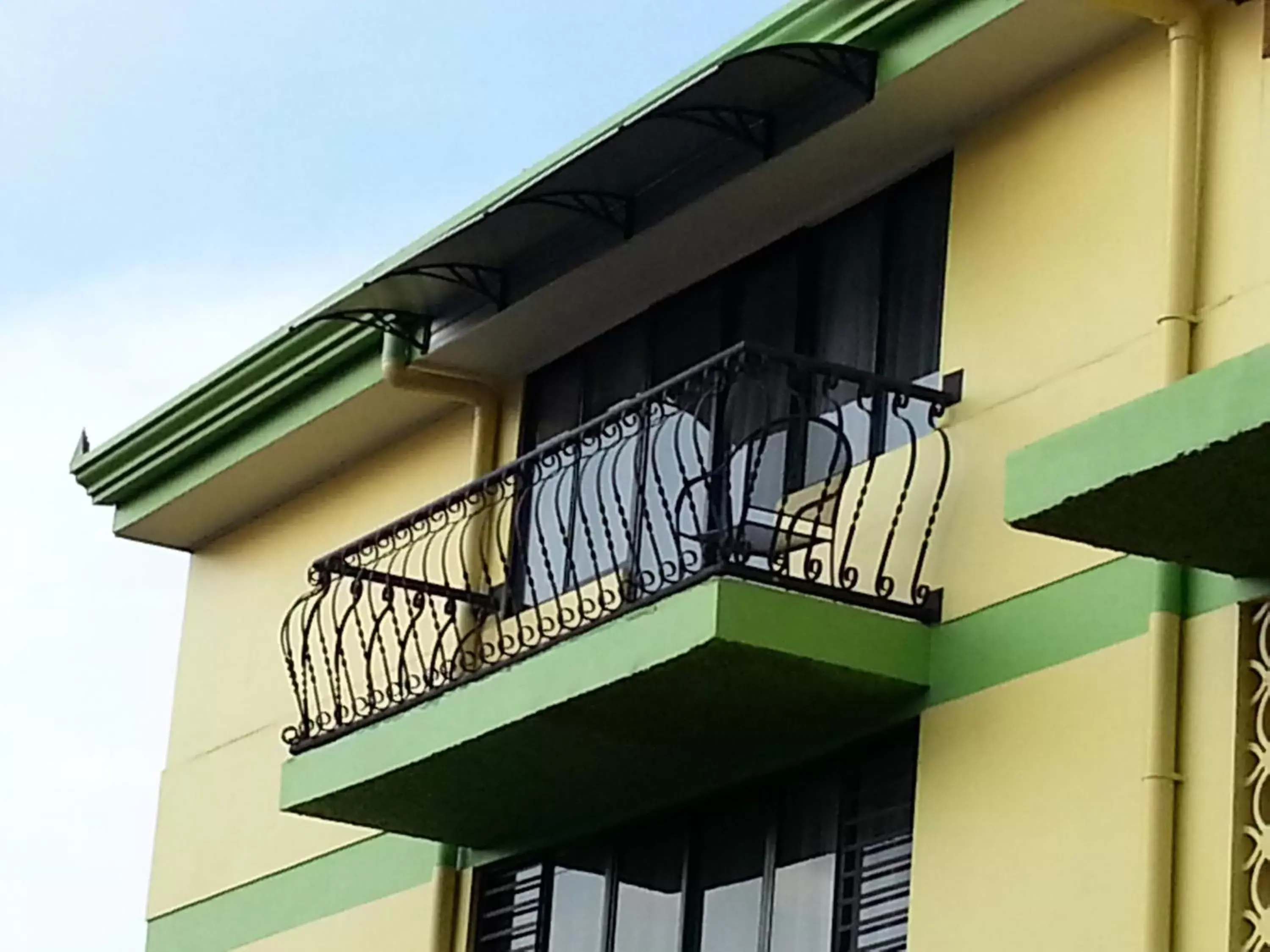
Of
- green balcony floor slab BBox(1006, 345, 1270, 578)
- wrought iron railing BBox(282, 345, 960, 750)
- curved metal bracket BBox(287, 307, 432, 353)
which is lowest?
green balcony floor slab BBox(1006, 345, 1270, 578)

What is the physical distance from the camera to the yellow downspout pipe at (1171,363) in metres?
11.0

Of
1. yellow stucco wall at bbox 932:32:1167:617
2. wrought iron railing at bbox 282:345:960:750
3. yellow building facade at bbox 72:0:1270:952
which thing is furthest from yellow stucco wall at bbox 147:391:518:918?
yellow stucco wall at bbox 932:32:1167:617

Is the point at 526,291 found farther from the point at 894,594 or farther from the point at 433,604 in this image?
the point at 894,594

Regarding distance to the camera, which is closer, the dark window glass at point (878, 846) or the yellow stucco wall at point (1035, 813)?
the yellow stucco wall at point (1035, 813)

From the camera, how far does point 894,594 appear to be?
509 inches

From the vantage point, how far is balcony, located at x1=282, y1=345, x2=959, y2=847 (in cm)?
1255

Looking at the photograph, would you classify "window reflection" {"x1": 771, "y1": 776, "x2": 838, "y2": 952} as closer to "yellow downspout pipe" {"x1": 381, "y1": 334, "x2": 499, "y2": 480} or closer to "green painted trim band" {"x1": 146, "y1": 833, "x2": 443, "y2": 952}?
"green painted trim band" {"x1": 146, "y1": 833, "x2": 443, "y2": 952}

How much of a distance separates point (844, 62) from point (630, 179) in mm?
1691

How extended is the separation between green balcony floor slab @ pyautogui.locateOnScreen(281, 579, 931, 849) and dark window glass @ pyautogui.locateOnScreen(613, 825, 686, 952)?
0.54 feet

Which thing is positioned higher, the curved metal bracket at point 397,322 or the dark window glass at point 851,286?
the curved metal bracket at point 397,322

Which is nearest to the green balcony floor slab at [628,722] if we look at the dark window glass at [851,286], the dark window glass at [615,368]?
the dark window glass at [851,286]

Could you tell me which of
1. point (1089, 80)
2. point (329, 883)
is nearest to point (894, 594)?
point (1089, 80)

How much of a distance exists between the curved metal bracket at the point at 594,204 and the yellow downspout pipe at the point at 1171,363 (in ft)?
10.9

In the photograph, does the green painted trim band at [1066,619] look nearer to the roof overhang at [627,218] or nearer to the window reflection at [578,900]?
the roof overhang at [627,218]
